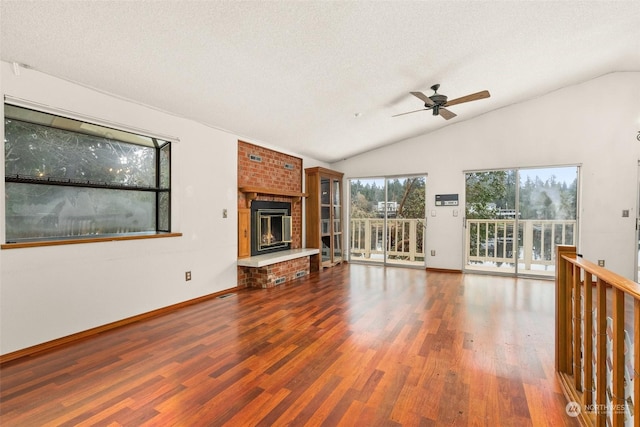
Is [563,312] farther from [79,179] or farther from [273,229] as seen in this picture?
[79,179]

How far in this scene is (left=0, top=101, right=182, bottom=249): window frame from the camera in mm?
2395

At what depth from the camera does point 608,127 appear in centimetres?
468

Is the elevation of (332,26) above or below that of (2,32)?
above

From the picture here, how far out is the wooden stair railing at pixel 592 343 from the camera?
1211 mm

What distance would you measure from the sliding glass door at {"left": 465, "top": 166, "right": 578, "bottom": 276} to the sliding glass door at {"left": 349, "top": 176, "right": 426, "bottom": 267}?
929 millimetres

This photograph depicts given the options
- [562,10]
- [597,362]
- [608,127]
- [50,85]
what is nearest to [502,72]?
[562,10]

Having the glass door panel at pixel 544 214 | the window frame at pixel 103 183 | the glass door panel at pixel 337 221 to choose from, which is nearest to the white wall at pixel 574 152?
the glass door panel at pixel 544 214

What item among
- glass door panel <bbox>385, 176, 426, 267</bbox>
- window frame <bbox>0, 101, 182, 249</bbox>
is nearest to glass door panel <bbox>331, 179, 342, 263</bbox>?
glass door panel <bbox>385, 176, 426, 267</bbox>

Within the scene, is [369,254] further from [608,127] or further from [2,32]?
[2,32]

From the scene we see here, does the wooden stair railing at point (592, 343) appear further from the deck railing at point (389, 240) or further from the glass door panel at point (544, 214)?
the deck railing at point (389, 240)

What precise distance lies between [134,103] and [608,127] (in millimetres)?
6677

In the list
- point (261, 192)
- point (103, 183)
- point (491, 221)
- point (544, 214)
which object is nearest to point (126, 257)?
point (103, 183)

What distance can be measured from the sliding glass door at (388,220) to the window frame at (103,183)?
163 inches

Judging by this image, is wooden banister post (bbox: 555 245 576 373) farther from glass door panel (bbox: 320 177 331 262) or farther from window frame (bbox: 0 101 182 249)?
glass door panel (bbox: 320 177 331 262)
